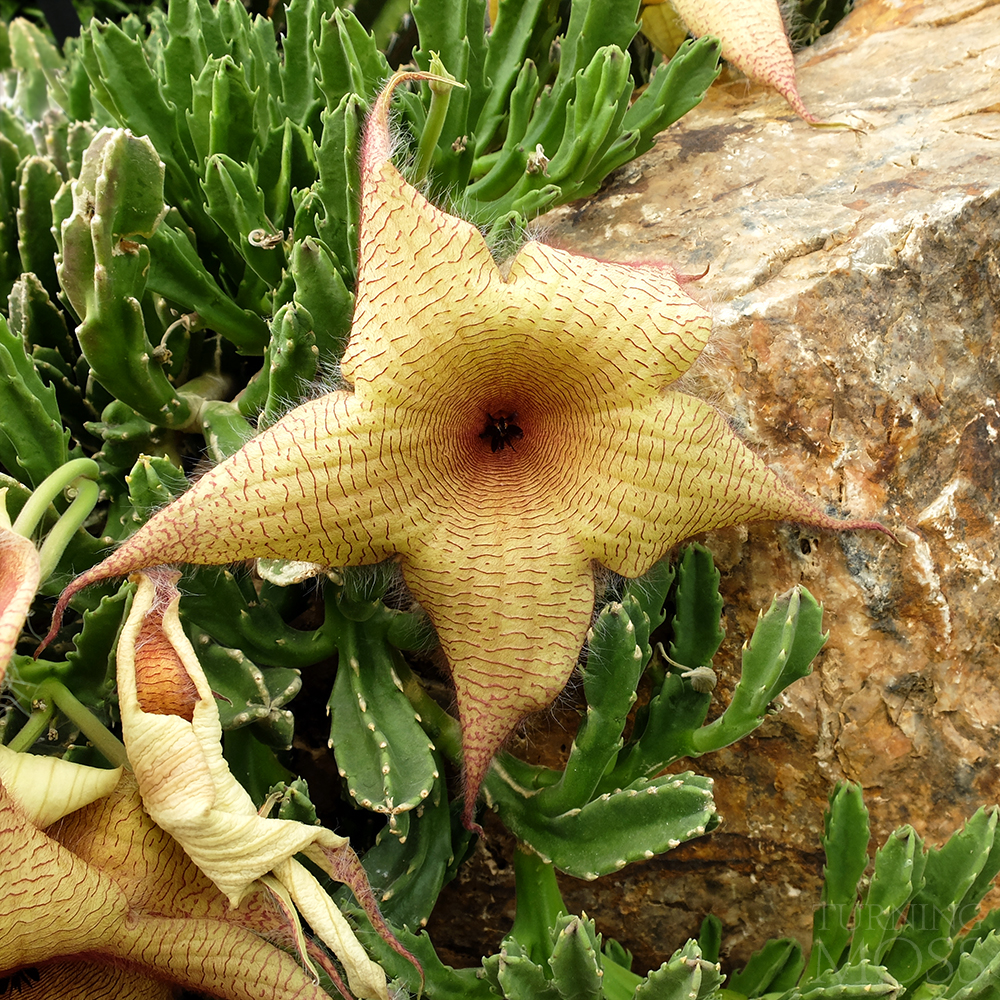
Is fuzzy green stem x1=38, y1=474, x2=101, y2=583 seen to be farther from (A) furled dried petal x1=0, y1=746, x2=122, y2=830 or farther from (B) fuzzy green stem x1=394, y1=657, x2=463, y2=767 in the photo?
(B) fuzzy green stem x1=394, y1=657, x2=463, y2=767

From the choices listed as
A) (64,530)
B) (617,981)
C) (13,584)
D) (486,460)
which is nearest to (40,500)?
(64,530)

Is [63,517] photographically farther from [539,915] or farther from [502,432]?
[539,915]

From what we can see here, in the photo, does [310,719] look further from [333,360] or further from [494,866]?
[333,360]

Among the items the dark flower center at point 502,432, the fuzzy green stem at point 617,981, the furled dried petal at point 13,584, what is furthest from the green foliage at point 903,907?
the furled dried petal at point 13,584

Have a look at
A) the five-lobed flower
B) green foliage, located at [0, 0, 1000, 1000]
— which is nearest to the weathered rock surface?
green foliage, located at [0, 0, 1000, 1000]

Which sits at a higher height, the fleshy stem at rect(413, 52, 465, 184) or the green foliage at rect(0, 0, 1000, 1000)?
the fleshy stem at rect(413, 52, 465, 184)

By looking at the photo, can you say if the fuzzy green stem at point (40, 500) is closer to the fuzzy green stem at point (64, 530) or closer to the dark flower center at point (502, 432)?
the fuzzy green stem at point (64, 530)
